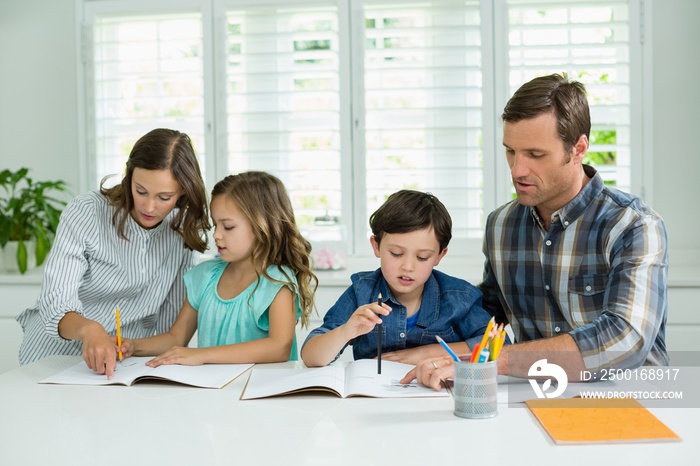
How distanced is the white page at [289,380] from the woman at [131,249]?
20.4 inches

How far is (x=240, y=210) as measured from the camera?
5.90 feet

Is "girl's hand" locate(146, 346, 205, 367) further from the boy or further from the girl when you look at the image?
the boy

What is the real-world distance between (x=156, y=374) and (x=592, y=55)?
2304 millimetres

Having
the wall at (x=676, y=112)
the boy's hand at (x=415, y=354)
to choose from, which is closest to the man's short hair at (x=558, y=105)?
the boy's hand at (x=415, y=354)

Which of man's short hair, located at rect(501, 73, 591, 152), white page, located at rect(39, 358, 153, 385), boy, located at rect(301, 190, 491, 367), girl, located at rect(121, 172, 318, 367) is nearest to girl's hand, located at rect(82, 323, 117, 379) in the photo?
white page, located at rect(39, 358, 153, 385)

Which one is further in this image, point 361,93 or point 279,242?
point 361,93

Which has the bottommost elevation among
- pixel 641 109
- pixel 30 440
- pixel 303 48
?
pixel 30 440

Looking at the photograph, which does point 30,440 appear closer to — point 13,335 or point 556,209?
point 556,209

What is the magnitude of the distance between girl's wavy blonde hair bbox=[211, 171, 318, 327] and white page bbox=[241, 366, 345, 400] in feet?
0.99

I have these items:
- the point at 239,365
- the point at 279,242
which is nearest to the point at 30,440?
the point at 239,365

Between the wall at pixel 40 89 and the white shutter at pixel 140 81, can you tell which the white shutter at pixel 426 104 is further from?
the wall at pixel 40 89

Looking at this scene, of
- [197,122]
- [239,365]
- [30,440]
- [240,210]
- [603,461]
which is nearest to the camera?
[603,461]

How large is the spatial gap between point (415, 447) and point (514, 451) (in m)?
0.14

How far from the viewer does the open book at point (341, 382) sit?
133 cm
